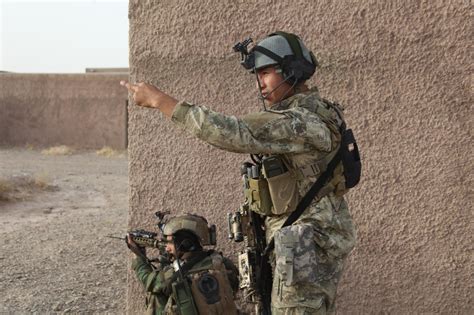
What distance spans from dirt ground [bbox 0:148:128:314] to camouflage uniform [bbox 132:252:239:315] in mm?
972

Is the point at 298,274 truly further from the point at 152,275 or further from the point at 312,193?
the point at 152,275

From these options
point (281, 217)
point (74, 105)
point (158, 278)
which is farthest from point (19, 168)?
point (281, 217)

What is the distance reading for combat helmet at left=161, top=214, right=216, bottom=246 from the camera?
118 inches

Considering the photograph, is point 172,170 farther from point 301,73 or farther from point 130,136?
point 301,73

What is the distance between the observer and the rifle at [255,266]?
2.49m

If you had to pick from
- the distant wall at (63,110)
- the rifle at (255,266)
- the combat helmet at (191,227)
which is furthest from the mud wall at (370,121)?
the distant wall at (63,110)

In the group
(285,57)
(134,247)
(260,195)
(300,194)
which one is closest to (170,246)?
(134,247)

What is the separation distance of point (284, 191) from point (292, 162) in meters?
0.11

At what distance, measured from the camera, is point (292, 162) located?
225 centimetres

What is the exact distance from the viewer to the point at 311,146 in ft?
7.20

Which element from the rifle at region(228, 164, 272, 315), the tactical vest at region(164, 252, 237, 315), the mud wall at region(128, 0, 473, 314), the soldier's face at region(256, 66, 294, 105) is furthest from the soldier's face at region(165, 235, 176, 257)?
the soldier's face at region(256, 66, 294, 105)

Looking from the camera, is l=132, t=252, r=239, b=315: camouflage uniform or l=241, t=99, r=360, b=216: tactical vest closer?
l=241, t=99, r=360, b=216: tactical vest

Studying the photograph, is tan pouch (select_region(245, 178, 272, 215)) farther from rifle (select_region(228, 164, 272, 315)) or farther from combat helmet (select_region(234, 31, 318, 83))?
combat helmet (select_region(234, 31, 318, 83))

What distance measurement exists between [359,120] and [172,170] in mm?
1000
